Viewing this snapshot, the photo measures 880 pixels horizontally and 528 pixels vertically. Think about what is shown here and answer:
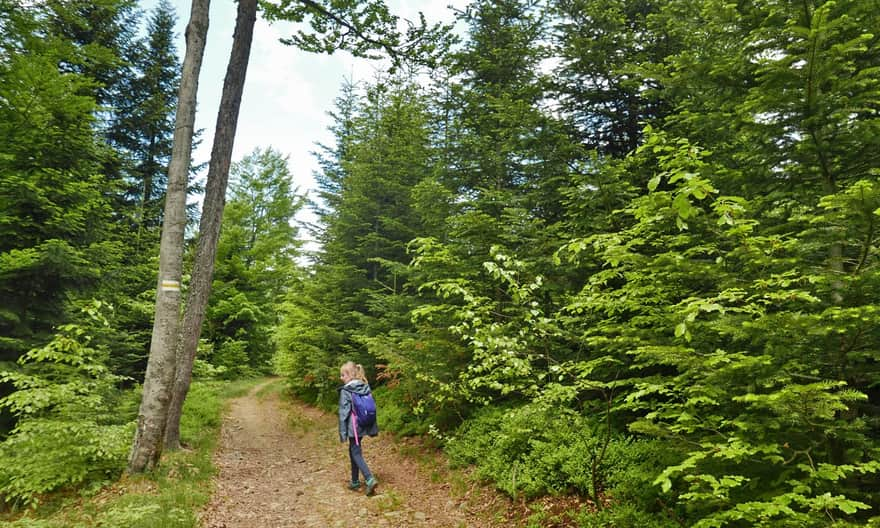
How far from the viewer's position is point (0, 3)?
780 cm

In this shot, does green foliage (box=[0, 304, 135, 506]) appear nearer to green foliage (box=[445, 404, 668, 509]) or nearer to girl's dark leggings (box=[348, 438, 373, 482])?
girl's dark leggings (box=[348, 438, 373, 482])

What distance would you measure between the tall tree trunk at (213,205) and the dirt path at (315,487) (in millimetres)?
1822

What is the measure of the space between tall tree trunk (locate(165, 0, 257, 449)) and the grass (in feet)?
4.09

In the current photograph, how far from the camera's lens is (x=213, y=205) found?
7.89 metres

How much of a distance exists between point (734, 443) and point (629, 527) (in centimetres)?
182

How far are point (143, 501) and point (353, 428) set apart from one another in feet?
9.52

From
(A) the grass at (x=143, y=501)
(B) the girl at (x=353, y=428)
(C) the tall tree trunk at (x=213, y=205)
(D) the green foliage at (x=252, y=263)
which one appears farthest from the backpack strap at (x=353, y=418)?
(D) the green foliage at (x=252, y=263)

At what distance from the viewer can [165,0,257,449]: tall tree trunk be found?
7.88 meters

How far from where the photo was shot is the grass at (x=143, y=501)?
4.92 meters

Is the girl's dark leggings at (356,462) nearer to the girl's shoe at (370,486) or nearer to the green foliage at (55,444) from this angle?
the girl's shoe at (370,486)

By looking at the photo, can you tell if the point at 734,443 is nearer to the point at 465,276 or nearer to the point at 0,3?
the point at 465,276

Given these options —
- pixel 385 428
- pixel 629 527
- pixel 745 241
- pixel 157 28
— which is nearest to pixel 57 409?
pixel 385 428

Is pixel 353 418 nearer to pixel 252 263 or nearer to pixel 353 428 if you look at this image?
pixel 353 428

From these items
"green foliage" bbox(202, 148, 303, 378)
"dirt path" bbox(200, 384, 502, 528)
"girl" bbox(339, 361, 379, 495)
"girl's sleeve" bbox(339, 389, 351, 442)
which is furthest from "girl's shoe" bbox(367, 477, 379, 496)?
"green foliage" bbox(202, 148, 303, 378)
